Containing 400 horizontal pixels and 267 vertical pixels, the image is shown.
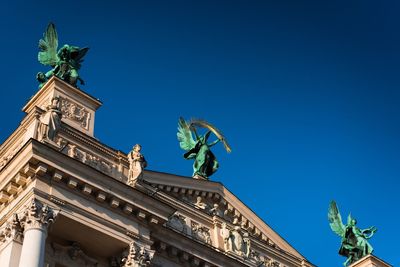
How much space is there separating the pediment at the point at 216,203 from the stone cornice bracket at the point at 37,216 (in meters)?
7.06

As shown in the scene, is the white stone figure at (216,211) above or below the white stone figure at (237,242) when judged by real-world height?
above

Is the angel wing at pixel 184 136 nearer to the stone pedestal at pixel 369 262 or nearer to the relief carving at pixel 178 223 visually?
the relief carving at pixel 178 223

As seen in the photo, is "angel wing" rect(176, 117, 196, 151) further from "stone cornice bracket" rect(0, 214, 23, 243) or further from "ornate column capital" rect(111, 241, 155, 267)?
"stone cornice bracket" rect(0, 214, 23, 243)

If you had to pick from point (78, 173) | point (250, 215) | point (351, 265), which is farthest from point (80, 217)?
point (351, 265)

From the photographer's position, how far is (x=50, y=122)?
24203 mm

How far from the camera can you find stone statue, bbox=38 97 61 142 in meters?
23.7

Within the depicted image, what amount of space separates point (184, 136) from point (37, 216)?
1466 centimetres

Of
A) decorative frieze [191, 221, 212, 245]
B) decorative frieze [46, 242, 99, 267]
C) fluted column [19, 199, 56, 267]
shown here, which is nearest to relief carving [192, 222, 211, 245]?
decorative frieze [191, 221, 212, 245]

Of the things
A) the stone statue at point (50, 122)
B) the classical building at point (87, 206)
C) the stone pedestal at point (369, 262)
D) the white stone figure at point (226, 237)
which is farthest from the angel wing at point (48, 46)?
the stone pedestal at point (369, 262)

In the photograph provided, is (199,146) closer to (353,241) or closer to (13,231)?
(353,241)

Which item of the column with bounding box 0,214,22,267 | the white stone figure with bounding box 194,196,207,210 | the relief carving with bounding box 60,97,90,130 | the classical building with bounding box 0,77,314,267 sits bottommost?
the column with bounding box 0,214,22,267

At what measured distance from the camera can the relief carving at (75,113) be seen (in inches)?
1064

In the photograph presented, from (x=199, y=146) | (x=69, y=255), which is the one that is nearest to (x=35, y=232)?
(x=69, y=255)

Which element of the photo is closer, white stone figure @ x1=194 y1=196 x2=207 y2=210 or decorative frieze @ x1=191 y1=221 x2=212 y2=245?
decorative frieze @ x1=191 y1=221 x2=212 y2=245
